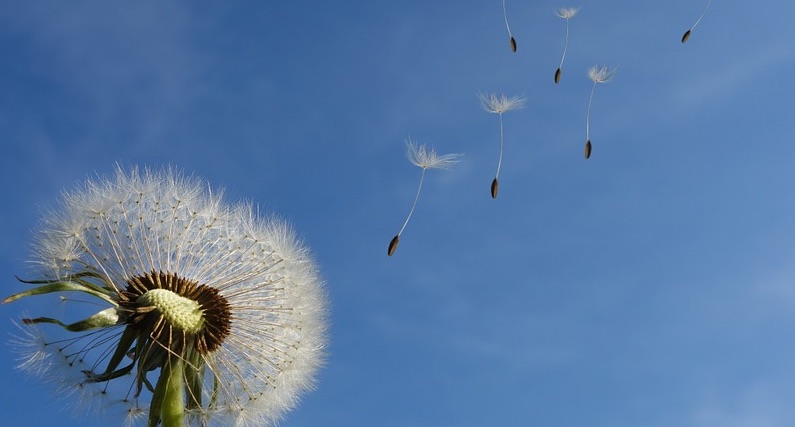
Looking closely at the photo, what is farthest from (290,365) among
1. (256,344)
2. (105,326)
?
(105,326)

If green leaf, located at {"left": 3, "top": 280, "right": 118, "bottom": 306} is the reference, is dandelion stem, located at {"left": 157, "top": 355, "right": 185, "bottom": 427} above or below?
below

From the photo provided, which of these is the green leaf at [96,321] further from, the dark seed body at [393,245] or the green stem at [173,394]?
the dark seed body at [393,245]

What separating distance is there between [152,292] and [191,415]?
4.11ft

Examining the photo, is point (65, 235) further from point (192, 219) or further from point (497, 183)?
point (497, 183)

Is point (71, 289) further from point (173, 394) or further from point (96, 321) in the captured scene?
point (173, 394)

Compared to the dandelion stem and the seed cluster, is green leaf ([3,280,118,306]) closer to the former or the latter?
the seed cluster

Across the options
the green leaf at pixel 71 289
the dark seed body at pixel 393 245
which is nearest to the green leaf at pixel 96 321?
the green leaf at pixel 71 289

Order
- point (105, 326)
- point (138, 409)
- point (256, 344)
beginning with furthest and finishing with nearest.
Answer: point (256, 344) < point (138, 409) < point (105, 326)

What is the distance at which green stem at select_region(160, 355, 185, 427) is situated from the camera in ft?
30.8

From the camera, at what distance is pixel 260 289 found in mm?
11055

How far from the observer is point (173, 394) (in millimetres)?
9508

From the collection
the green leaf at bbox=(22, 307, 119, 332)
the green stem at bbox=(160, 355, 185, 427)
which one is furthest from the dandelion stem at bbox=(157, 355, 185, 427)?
the green leaf at bbox=(22, 307, 119, 332)

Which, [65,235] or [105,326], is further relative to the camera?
[65,235]

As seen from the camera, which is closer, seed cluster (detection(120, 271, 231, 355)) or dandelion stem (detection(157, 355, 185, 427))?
dandelion stem (detection(157, 355, 185, 427))
